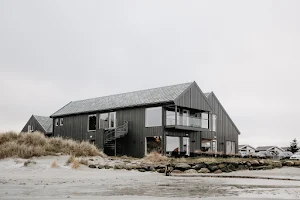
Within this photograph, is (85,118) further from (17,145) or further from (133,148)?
(17,145)

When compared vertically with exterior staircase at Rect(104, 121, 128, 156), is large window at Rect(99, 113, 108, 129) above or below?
above

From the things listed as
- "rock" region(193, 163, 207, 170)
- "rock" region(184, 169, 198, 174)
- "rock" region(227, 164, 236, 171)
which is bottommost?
"rock" region(227, 164, 236, 171)

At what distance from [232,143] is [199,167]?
933 inches

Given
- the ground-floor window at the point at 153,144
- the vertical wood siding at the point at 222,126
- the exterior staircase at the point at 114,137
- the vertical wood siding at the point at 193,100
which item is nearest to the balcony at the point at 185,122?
the vertical wood siding at the point at 193,100

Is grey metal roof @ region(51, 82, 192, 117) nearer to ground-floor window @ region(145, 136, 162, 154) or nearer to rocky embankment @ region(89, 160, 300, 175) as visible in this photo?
ground-floor window @ region(145, 136, 162, 154)

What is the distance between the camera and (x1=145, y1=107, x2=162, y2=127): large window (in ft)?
105

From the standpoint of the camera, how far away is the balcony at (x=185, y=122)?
31536 mm

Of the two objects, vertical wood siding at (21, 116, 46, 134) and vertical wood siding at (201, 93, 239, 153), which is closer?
vertical wood siding at (201, 93, 239, 153)

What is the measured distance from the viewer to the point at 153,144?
32.2 metres

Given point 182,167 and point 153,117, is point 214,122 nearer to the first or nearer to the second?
point 153,117

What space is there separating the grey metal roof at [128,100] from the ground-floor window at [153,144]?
10.2 ft

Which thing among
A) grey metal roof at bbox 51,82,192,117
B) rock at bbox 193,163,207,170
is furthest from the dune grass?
grey metal roof at bbox 51,82,192,117

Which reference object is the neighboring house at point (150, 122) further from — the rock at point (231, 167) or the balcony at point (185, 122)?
the rock at point (231, 167)

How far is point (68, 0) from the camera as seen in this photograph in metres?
19.3
